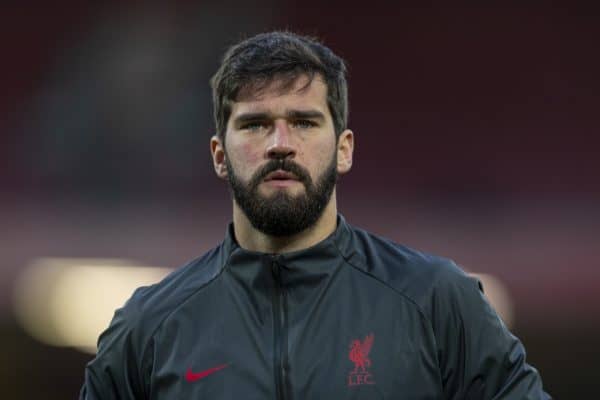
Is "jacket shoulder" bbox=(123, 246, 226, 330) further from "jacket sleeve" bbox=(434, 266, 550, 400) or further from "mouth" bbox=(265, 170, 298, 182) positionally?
"jacket sleeve" bbox=(434, 266, 550, 400)

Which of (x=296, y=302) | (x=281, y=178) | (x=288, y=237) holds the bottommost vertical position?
(x=296, y=302)

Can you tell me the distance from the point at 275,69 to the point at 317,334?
1.51 ft

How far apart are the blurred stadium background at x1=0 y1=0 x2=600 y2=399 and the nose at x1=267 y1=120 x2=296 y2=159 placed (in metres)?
2.89

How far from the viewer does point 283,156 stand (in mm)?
1706

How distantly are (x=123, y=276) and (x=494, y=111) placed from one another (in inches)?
72.9

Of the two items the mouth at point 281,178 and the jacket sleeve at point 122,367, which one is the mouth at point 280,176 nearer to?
the mouth at point 281,178

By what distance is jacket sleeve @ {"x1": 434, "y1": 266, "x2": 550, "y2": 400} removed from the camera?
64.3 inches

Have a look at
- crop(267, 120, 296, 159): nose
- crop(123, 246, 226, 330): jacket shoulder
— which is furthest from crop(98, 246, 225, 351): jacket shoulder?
crop(267, 120, 296, 159): nose

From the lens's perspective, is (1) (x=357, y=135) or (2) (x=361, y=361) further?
(1) (x=357, y=135)

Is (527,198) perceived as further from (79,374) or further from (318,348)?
(318,348)

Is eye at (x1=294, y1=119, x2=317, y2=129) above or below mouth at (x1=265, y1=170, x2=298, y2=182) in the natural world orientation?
Answer: above

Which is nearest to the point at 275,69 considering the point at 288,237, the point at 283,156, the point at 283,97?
the point at 283,97

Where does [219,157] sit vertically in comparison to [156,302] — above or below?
above

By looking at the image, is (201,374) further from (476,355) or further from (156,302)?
(476,355)
